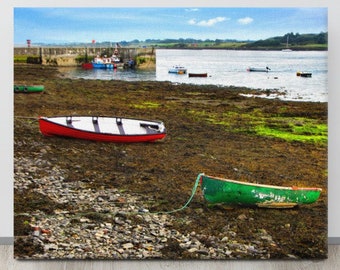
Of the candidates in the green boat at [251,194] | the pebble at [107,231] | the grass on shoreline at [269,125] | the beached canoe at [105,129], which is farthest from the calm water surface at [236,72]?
the pebble at [107,231]

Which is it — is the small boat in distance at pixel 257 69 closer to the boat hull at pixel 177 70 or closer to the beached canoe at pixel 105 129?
the boat hull at pixel 177 70

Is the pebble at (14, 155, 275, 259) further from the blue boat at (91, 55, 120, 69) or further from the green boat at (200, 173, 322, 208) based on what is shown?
the blue boat at (91, 55, 120, 69)

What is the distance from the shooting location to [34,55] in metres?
4.88

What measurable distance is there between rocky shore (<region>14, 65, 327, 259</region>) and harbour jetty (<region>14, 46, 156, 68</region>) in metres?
0.10

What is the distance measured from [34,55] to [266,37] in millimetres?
1767

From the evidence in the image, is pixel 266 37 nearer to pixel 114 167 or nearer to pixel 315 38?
pixel 315 38

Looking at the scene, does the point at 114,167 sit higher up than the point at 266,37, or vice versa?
the point at 266,37

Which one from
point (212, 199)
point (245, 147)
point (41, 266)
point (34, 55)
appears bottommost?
point (41, 266)

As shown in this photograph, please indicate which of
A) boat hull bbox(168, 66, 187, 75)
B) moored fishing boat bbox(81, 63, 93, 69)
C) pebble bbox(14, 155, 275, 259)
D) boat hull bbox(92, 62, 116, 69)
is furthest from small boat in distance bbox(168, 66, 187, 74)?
pebble bbox(14, 155, 275, 259)

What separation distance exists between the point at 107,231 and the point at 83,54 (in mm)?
1362

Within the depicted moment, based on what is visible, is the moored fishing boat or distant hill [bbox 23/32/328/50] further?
the moored fishing boat

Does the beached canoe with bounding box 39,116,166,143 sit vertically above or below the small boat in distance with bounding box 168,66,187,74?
below

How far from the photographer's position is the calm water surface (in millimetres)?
4926

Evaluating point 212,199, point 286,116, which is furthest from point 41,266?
point 286,116
